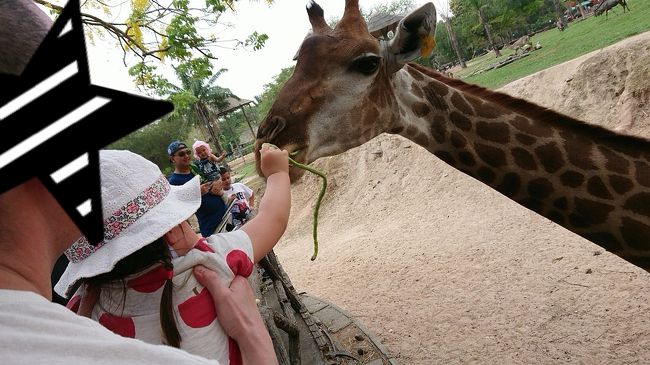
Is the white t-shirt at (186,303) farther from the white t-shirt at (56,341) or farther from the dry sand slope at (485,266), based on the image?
the dry sand slope at (485,266)

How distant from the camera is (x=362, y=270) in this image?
8367mm

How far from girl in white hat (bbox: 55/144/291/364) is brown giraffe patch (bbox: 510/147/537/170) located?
7.20ft

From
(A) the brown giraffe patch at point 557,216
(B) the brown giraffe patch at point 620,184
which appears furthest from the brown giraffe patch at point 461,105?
(B) the brown giraffe patch at point 620,184

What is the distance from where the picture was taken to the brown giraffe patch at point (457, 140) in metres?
3.27

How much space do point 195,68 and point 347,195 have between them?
8.64m

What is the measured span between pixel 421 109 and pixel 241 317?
2419 mm

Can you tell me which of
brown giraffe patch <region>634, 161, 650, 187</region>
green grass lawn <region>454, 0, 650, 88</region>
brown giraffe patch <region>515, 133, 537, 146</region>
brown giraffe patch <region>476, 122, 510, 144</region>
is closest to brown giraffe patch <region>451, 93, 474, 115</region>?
brown giraffe patch <region>476, 122, 510, 144</region>

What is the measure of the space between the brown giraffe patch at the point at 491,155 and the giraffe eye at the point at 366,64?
3.18 feet

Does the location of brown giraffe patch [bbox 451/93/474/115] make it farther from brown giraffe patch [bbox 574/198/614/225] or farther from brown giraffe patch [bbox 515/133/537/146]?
brown giraffe patch [bbox 574/198/614/225]

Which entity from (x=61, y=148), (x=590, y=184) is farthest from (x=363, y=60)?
(x=61, y=148)

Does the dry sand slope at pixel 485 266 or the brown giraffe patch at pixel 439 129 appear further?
the dry sand slope at pixel 485 266

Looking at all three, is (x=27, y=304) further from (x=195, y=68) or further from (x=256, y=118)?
(x=256, y=118)

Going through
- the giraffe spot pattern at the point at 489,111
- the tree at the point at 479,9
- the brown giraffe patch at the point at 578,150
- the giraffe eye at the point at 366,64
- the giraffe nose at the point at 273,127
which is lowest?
the brown giraffe patch at the point at 578,150

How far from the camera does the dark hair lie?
1530 millimetres
